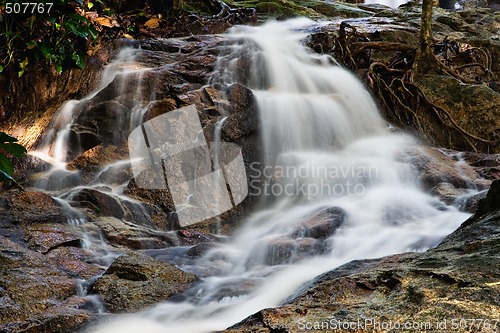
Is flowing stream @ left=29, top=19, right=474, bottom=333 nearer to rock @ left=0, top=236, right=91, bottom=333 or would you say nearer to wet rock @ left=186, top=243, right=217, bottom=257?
wet rock @ left=186, top=243, right=217, bottom=257

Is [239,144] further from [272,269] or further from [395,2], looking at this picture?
[395,2]

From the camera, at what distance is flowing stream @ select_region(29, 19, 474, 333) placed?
10.8 ft

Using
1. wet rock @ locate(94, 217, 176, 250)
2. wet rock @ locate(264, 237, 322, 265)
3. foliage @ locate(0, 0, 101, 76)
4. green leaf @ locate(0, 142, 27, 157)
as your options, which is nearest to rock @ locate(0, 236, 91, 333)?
wet rock @ locate(94, 217, 176, 250)

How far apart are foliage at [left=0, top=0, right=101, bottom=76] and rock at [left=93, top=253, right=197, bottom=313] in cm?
373

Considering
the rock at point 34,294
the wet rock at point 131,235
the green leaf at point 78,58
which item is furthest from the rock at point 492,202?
the green leaf at point 78,58

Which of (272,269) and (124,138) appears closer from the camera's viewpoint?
(272,269)

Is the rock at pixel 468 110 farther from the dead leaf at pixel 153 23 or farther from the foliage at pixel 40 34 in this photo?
the dead leaf at pixel 153 23

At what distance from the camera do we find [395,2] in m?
30.9

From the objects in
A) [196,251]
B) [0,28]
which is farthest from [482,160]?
[0,28]

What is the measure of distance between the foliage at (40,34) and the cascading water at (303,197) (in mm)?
2431

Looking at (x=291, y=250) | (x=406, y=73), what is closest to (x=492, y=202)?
(x=291, y=250)

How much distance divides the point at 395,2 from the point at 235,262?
31.2 m

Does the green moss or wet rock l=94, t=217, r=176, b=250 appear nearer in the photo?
wet rock l=94, t=217, r=176, b=250

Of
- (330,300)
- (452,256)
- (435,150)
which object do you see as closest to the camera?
(330,300)
